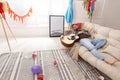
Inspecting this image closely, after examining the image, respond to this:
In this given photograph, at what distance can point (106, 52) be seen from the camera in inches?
83.0

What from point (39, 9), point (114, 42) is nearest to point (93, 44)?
point (114, 42)

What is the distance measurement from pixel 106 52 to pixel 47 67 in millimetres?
1103

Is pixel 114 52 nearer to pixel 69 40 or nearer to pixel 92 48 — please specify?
pixel 92 48

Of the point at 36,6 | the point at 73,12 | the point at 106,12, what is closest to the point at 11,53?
the point at 36,6

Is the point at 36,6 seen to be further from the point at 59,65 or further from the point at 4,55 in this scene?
the point at 59,65

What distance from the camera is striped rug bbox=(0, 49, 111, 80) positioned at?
1938 mm

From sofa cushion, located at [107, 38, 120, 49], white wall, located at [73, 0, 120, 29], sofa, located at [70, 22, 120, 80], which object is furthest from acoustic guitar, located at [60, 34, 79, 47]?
white wall, located at [73, 0, 120, 29]

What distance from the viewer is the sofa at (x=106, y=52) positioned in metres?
1.72

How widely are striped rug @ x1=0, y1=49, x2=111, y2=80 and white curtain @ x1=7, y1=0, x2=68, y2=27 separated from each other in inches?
60.3

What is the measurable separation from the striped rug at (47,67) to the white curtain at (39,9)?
5.03 ft

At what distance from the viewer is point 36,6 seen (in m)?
3.83

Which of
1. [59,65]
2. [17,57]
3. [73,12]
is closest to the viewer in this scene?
[59,65]

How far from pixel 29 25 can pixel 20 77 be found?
7.90ft

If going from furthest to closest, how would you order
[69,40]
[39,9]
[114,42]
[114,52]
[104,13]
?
1. [104,13]
2. [39,9]
3. [69,40]
4. [114,42]
5. [114,52]
